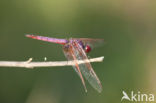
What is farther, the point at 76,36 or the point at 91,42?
the point at 76,36

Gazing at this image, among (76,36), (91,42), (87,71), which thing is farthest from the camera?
(76,36)

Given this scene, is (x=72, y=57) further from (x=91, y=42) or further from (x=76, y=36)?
(x=76, y=36)

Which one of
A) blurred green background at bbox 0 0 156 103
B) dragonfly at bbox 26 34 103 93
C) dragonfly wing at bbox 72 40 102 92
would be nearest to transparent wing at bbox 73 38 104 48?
dragonfly at bbox 26 34 103 93

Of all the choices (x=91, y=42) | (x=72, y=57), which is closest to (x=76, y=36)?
(x=91, y=42)

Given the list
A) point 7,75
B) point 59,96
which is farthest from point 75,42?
point 7,75

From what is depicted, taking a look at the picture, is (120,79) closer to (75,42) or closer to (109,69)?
(109,69)

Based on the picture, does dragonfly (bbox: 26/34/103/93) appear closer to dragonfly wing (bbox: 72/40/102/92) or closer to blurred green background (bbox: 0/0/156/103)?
dragonfly wing (bbox: 72/40/102/92)

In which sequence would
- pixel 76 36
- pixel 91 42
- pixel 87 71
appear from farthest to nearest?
pixel 76 36 → pixel 91 42 → pixel 87 71

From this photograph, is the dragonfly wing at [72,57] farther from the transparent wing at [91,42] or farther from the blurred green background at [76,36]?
the blurred green background at [76,36]
